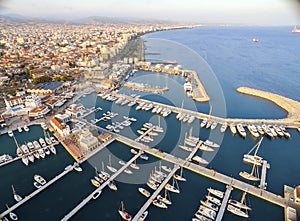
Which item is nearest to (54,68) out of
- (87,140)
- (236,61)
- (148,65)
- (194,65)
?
(148,65)

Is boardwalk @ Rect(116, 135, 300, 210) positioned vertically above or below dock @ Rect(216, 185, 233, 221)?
above

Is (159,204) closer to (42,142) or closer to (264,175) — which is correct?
(264,175)

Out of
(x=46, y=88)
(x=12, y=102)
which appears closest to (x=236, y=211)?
(x=12, y=102)

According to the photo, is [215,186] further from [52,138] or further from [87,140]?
[52,138]

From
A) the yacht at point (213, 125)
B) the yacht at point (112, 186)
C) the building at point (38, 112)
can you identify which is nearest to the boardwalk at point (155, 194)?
the yacht at point (112, 186)

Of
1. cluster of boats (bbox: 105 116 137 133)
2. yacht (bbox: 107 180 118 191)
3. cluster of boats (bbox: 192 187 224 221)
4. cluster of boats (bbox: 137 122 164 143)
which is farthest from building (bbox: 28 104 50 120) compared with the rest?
cluster of boats (bbox: 192 187 224 221)

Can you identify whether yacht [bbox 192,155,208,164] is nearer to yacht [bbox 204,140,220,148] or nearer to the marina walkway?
yacht [bbox 204,140,220,148]

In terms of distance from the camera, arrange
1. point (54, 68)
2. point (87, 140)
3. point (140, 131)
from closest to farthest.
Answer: point (87, 140)
point (140, 131)
point (54, 68)
